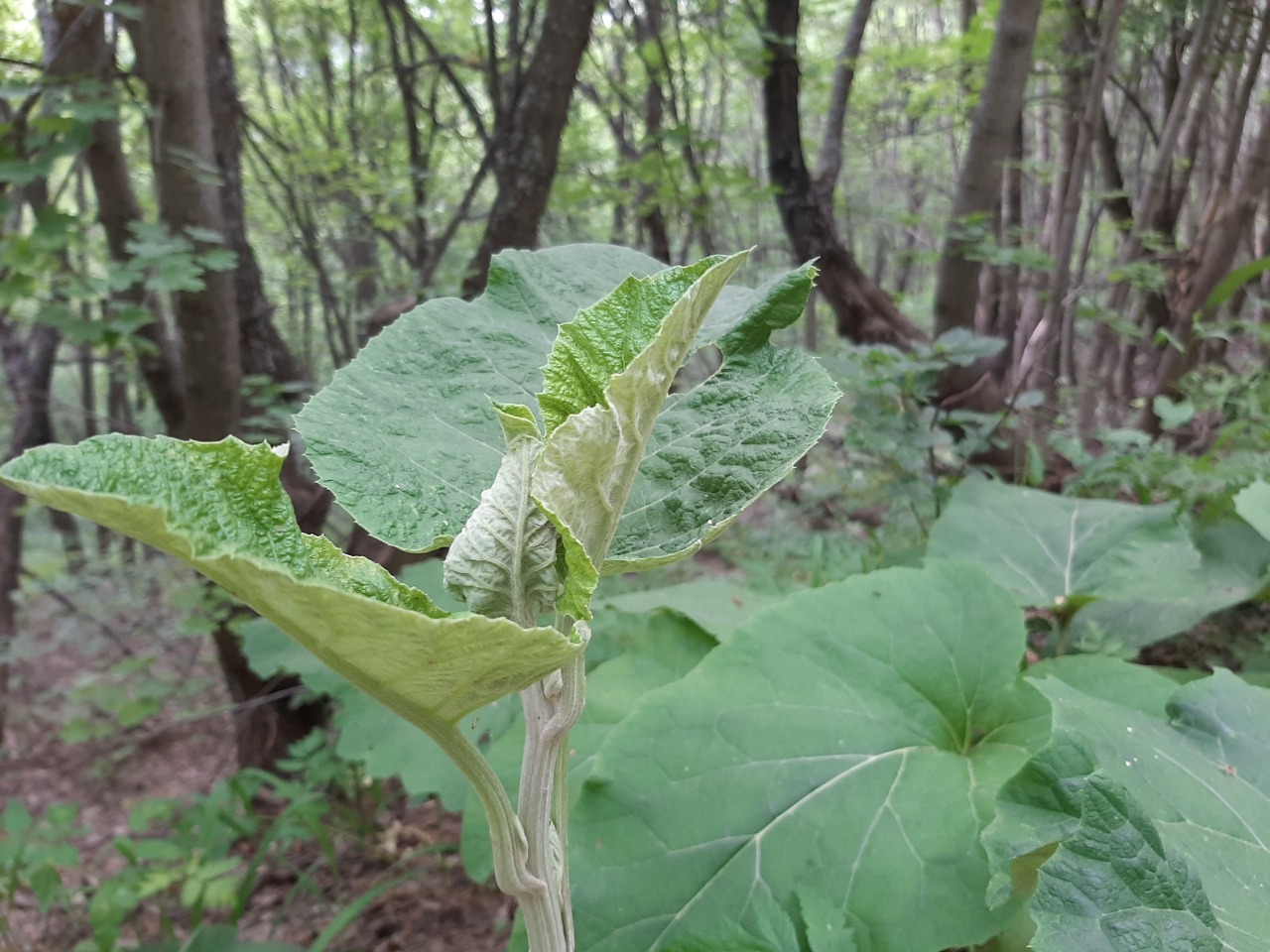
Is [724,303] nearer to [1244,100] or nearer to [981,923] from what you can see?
[981,923]

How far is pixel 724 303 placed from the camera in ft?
2.39

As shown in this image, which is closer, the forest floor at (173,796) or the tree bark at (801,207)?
the forest floor at (173,796)

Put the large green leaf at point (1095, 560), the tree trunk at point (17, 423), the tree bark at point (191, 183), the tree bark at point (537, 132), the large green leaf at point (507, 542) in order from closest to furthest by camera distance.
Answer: the large green leaf at point (507, 542) → the large green leaf at point (1095, 560) → the tree bark at point (191, 183) → the tree bark at point (537, 132) → the tree trunk at point (17, 423)

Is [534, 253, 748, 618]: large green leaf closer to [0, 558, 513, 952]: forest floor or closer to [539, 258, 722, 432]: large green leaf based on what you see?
[539, 258, 722, 432]: large green leaf

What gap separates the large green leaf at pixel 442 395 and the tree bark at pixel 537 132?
2418 mm

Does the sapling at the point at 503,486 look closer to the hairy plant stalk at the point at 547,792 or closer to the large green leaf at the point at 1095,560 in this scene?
the hairy plant stalk at the point at 547,792

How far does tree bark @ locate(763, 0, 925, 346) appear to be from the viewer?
391cm

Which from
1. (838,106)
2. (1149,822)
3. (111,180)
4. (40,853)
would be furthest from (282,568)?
(838,106)

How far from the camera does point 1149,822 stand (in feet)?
1.90

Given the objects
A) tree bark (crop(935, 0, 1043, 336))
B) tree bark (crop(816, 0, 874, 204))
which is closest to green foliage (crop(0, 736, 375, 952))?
tree bark (crop(935, 0, 1043, 336))

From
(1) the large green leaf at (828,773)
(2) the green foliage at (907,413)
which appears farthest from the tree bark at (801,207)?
(1) the large green leaf at (828,773)

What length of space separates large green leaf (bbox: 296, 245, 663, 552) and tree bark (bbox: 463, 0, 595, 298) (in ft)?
7.93

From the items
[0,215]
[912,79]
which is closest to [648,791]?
[0,215]

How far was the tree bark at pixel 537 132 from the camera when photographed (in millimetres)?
3096
